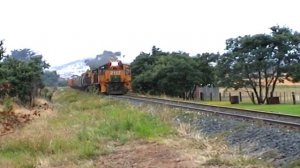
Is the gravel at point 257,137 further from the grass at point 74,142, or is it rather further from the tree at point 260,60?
the tree at point 260,60

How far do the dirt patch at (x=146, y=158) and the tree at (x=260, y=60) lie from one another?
3088cm

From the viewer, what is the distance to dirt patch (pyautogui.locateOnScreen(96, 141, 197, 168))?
9.77 meters

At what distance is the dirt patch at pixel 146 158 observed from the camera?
9773 mm

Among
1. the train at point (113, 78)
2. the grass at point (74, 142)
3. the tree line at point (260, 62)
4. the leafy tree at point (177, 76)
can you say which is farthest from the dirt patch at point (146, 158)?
the leafy tree at point (177, 76)

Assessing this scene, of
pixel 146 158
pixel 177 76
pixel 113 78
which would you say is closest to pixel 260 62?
pixel 177 76

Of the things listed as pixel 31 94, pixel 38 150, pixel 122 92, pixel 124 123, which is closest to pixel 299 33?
pixel 122 92

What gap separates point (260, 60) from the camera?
4153 centimetres

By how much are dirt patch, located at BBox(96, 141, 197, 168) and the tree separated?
30.9 metres

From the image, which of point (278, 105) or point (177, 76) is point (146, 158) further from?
point (177, 76)

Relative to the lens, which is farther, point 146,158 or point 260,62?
point 260,62

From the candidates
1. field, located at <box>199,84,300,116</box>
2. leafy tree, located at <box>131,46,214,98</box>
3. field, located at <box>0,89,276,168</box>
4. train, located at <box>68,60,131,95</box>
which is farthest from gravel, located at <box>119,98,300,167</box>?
leafy tree, located at <box>131,46,214,98</box>

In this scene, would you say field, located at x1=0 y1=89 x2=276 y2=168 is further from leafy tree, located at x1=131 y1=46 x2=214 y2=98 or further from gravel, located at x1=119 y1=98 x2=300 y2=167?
leafy tree, located at x1=131 y1=46 x2=214 y2=98

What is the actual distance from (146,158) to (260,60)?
1280 inches

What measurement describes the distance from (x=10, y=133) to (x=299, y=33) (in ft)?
104
